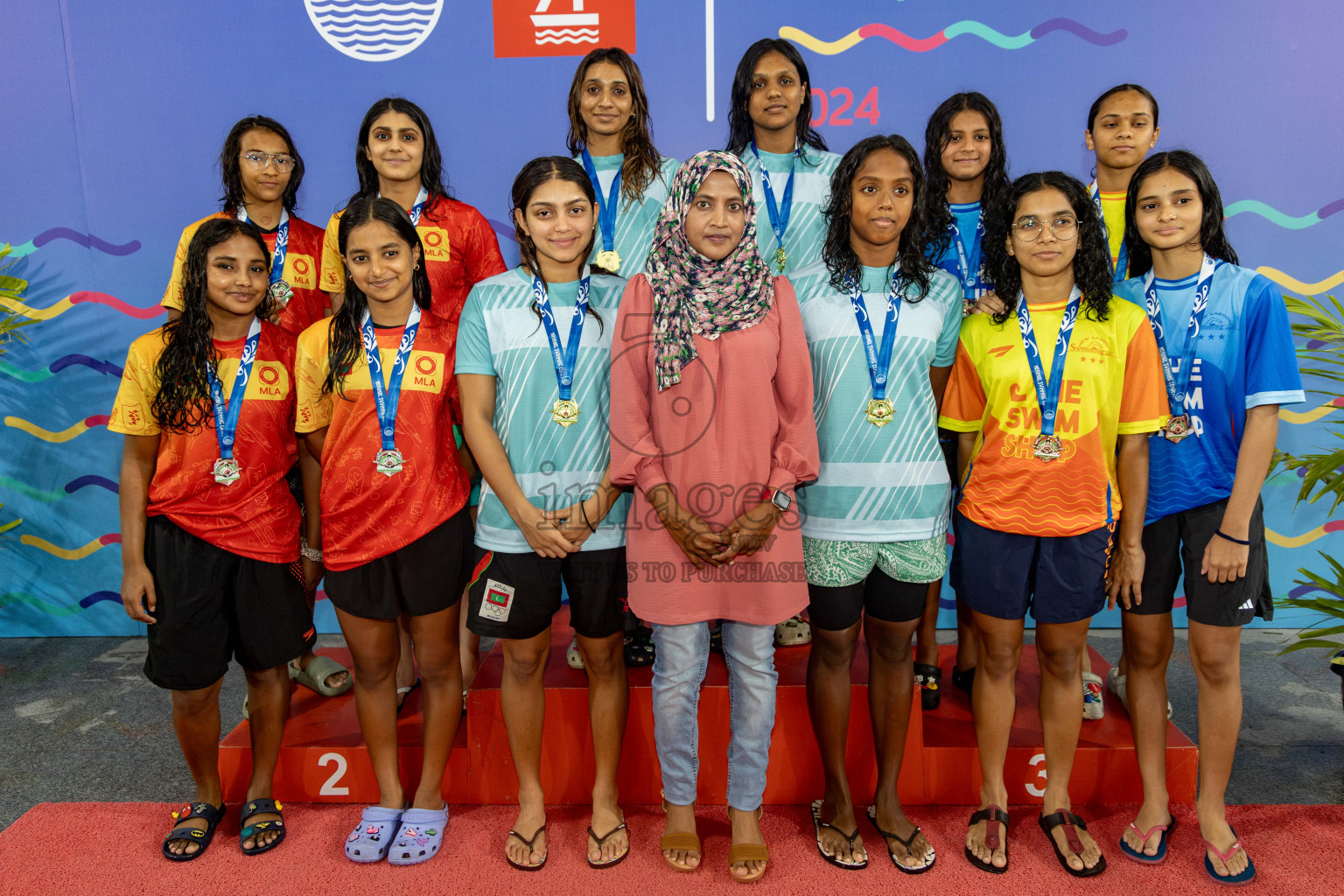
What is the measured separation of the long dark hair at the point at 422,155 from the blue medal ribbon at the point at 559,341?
81cm

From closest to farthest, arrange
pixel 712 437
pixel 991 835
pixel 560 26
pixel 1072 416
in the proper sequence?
pixel 712 437 → pixel 1072 416 → pixel 991 835 → pixel 560 26

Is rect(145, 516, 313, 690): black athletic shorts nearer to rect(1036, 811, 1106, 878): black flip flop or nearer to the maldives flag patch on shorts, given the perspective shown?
the maldives flag patch on shorts

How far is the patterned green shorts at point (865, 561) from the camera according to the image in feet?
6.63

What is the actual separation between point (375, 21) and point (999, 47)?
2.80 metres

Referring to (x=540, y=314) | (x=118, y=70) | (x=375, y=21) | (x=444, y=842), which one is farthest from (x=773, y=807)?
(x=118, y=70)

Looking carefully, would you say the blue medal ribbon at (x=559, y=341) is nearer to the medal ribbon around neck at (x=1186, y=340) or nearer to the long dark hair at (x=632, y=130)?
the long dark hair at (x=632, y=130)

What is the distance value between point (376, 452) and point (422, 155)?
1.09 m

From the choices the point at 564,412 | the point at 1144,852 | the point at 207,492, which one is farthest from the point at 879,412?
the point at 207,492

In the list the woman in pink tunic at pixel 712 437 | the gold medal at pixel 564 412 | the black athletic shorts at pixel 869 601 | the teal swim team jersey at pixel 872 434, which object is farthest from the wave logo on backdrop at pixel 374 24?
the black athletic shorts at pixel 869 601

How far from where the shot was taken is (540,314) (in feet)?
6.63

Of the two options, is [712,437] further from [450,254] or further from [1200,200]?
[1200,200]

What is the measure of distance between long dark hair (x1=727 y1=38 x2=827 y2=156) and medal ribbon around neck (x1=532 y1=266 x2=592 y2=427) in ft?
3.15

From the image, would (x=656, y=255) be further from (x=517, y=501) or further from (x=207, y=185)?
(x=207, y=185)

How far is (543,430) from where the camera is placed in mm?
2023
